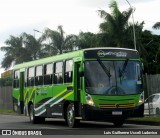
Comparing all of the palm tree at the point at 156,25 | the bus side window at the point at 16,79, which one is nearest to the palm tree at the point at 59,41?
the palm tree at the point at 156,25

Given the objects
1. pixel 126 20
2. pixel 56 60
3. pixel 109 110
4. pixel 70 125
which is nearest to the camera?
pixel 109 110

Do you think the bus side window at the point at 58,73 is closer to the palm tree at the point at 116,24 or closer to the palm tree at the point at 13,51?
the palm tree at the point at 116,24

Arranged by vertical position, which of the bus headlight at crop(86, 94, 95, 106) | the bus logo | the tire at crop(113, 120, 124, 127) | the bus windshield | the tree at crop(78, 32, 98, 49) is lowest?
the tire at crop(113, 120, 124, 127)

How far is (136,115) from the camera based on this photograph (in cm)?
1923

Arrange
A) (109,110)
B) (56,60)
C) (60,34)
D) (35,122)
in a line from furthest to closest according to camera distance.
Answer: (60,34)
(35,122)
(56,60)
(109,110)

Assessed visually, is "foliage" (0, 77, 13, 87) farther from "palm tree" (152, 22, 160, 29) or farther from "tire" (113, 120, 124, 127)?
"tire" (113, 120, 124, 127)

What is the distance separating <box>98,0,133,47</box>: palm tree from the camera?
170ft

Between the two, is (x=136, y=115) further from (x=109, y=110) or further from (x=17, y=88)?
(x=17, y=88)

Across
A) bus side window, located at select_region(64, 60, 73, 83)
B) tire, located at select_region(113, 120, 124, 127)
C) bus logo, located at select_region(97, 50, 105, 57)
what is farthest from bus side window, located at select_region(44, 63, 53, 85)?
bus logo, located at select_region(97, 50, 105, 57)

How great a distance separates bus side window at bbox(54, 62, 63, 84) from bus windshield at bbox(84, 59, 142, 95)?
2666 mm

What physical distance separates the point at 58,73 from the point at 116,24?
3084 cm

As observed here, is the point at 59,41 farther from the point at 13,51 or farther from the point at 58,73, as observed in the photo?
the point at 58,73

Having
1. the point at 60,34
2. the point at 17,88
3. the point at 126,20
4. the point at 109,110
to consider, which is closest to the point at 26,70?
the point at 17,88

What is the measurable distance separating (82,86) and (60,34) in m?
47.2
